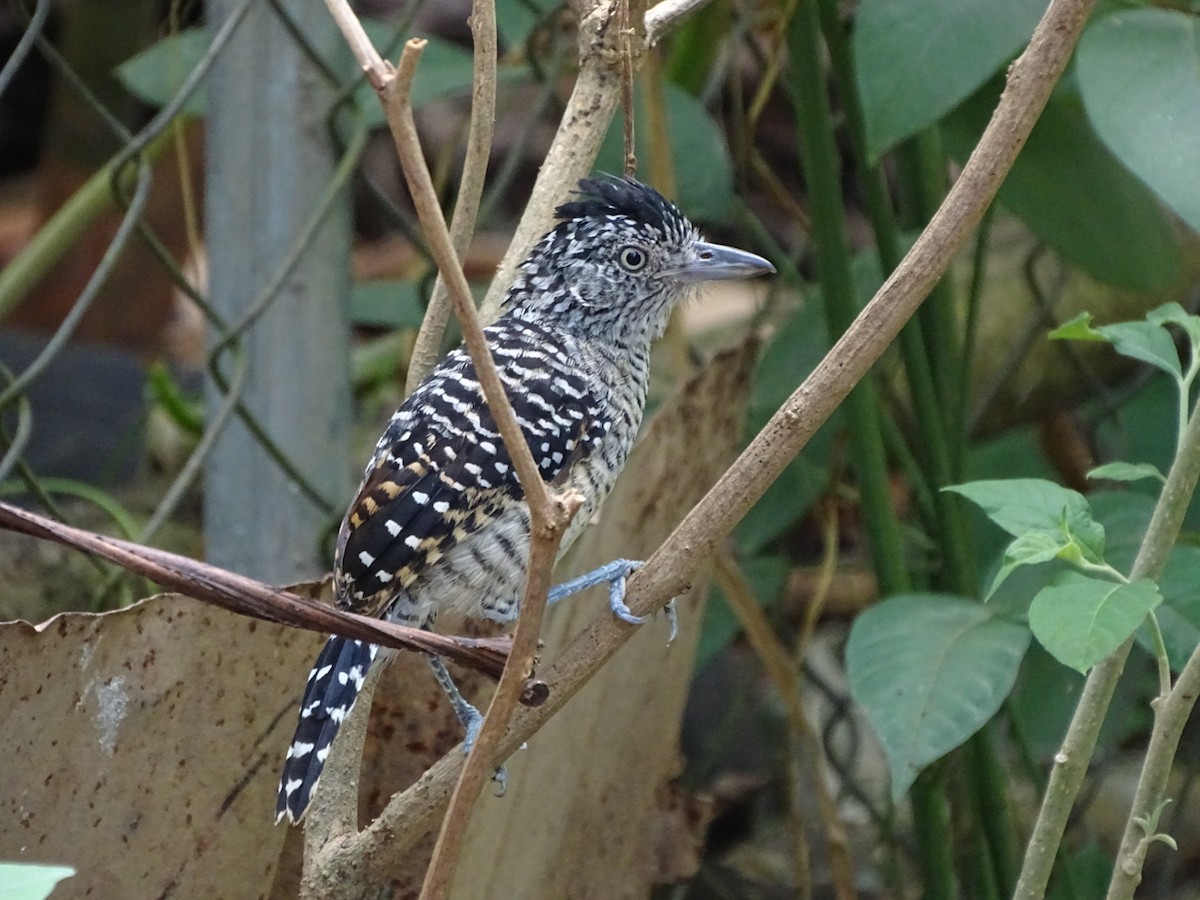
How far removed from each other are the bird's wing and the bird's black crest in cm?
23

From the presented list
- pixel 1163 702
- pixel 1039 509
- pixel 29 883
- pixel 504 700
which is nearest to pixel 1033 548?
pixel 1039 509

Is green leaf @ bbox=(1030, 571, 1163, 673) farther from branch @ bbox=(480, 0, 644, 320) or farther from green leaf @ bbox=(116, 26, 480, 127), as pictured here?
green leaf @ bbox=(116, 26, 480, 127)

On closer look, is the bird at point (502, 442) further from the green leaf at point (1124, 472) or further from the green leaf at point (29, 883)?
the green leaf at point (29, 883)

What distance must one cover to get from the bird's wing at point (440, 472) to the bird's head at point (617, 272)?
247mm

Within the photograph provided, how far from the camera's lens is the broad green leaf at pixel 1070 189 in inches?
78.0

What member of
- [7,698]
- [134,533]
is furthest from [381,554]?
[134,533]

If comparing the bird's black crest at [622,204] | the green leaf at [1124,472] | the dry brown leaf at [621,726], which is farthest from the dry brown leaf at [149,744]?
the green leaf at [1124,472]

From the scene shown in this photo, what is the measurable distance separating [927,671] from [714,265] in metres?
0.70

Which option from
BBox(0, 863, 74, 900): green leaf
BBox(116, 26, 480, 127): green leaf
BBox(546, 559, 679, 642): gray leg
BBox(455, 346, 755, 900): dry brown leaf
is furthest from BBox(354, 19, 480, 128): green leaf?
BBox(0, 863, 74, 900): green leaf

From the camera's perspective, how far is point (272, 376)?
2025 millimetres

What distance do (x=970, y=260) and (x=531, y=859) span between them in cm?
153

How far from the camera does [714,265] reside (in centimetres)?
201

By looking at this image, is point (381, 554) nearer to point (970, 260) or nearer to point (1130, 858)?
point (1130, 858)

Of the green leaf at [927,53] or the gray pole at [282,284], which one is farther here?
the gray pole at [282,284]
